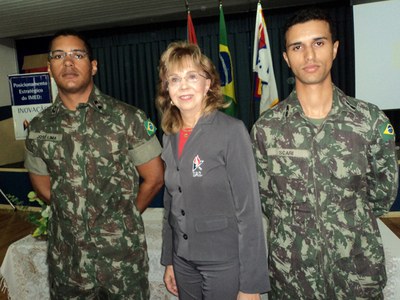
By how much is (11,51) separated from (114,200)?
24.4ft

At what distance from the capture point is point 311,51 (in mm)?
1319

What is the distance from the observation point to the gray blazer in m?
1.16

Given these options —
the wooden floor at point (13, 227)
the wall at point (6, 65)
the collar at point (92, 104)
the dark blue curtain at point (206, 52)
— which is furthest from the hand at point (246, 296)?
the wall at point (6, 65)

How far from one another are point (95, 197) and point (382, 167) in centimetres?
109

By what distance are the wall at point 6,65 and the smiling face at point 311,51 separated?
7.06 metres

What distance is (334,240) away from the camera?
4.25 ft

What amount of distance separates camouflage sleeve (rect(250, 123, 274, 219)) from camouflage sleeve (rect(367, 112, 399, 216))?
0.37 m

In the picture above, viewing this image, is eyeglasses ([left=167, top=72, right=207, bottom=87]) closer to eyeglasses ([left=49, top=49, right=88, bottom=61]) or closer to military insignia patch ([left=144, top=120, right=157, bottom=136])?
military insignia patch ([left=144, top=120, right=157, bottom=136])

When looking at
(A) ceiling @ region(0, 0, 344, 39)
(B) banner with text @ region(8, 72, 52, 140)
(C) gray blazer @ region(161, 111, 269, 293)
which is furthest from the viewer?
(A) ceiling @ region(0, 0, 344, 39)

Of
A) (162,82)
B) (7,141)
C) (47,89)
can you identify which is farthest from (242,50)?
(162,82)

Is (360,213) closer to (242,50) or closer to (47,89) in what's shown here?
(47,89)

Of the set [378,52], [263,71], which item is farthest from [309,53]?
[378,52]

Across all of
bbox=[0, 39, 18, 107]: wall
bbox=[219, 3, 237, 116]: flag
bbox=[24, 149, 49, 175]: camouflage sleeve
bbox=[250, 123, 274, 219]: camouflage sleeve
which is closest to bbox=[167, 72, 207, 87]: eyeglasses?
bbox=[250, 123, 274, 219]: camouflage sleeve

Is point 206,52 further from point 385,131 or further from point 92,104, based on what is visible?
point 385,131
